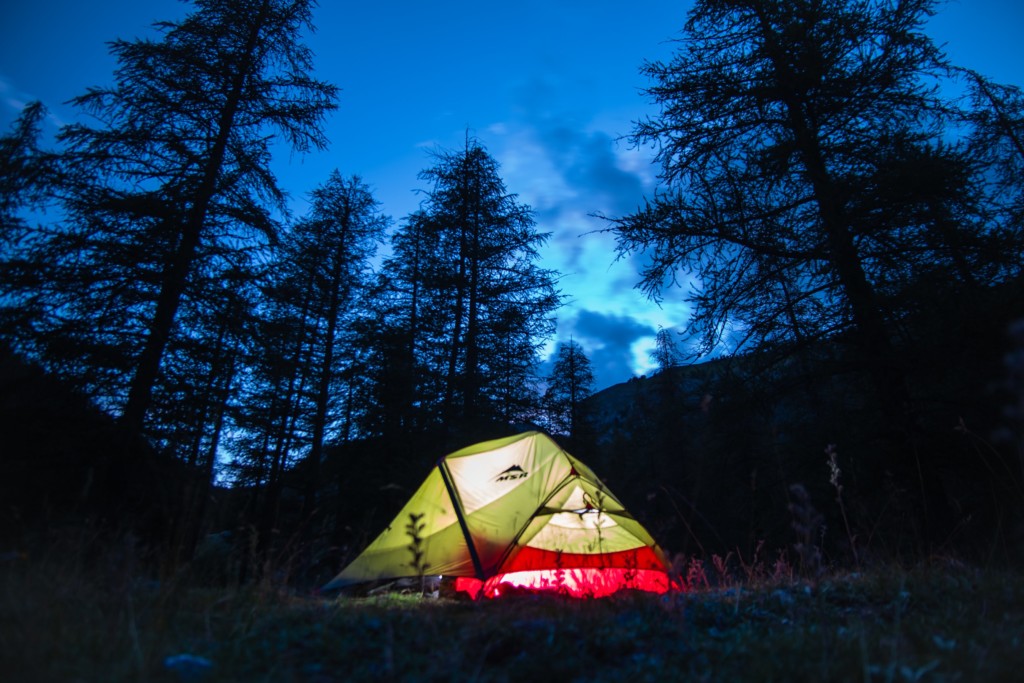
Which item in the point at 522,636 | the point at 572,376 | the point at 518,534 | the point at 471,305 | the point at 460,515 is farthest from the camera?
the point at 572,376

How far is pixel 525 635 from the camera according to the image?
2.68m

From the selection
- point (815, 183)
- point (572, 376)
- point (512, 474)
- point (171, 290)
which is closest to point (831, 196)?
point (815, 183)

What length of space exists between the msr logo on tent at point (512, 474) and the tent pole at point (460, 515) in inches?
27.6

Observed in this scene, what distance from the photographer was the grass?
2201 mm

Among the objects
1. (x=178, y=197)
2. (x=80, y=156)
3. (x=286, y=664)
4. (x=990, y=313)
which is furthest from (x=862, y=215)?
(x=80, y=156)

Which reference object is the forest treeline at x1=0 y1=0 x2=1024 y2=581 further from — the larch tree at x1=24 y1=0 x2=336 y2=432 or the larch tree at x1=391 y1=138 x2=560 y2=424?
the larch tree at x1=391 y1=138 x2=560 y2=424

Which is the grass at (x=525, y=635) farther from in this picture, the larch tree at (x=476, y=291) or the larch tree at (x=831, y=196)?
the larch tree at (x=476, y=291)

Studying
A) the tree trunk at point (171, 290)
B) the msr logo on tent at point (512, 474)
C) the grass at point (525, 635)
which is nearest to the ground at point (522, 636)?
the grass at point (525, 635)

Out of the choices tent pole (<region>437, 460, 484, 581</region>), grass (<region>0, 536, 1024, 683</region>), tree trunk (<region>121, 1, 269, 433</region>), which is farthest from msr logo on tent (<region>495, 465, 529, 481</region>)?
tree trunk (<region>121, 1, 269, 433</region>)

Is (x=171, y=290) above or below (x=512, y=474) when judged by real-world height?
above

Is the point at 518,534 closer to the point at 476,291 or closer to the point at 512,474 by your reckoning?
the point at 512,474

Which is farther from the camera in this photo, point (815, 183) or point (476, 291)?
point (476, 291)

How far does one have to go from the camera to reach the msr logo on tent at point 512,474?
7184mm

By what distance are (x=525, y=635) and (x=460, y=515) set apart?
4.01 metres
